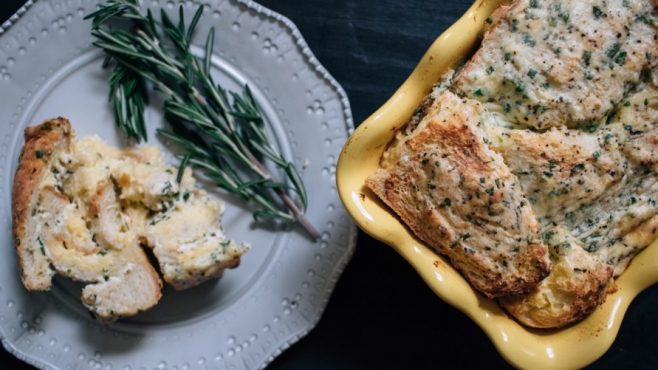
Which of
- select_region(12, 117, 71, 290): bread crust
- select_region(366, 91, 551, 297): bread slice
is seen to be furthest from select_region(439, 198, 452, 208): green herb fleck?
select_region(12, 117, 71, 290): bread crust

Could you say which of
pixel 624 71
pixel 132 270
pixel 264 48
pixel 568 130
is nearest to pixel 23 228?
pixel 132 270

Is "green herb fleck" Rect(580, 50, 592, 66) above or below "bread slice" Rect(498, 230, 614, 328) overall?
above

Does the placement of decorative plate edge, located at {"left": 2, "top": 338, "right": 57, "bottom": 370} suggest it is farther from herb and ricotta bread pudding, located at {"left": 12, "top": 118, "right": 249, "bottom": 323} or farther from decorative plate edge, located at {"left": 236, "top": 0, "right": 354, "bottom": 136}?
decorative plate edge, located at {"left": 236, "top": 0, "right": 354, "bottom": 136}

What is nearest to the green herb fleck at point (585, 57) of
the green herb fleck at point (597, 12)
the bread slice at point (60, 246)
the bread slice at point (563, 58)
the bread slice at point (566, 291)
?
the bread slice at point (563, 58)

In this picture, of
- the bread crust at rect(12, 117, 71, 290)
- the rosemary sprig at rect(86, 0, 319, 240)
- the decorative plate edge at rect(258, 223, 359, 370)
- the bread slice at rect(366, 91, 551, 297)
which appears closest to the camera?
the bread slice at rect(366, 91, 551, 297)

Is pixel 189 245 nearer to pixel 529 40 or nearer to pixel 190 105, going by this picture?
pixel 190 105

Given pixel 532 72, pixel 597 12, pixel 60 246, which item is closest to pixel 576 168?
pixel 532 72
